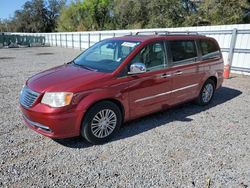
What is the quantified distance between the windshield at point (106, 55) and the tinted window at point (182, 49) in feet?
2.97

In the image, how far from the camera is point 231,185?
292cm

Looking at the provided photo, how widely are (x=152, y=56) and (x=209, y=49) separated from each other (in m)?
2.06

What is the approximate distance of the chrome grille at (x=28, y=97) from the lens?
11.6 feet

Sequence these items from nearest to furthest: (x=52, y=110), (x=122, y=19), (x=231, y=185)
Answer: (x=231, y=185) < (x=52, y=110) < (x=122, y=19)

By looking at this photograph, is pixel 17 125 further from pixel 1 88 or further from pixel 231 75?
pixel 231 75

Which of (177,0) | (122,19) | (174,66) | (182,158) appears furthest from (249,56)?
(122,19)

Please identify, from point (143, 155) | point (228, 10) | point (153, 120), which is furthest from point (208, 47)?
point (228, 10)

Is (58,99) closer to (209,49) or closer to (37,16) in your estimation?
(209,49)

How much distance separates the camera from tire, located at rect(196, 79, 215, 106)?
5.64m

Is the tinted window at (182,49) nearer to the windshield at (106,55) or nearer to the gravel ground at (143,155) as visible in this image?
the windshield at (106,55)

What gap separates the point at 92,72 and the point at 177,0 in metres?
22.8

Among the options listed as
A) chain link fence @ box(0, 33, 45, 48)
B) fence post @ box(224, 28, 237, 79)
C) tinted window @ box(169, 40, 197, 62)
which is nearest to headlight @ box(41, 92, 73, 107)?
tinted window @ box(169, 40, 197, 62)

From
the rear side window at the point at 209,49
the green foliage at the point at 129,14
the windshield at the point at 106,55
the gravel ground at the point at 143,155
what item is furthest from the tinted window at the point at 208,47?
the green foliage at the point at 129,14

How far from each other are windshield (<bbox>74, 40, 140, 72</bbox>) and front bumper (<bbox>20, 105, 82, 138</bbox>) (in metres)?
1.03
